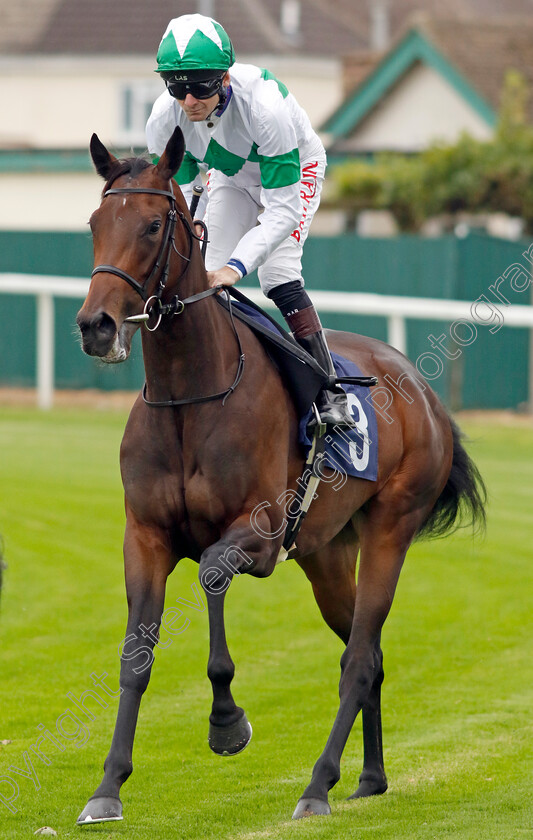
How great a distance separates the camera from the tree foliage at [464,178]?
1880 cm

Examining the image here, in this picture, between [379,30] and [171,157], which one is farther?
[379,30]

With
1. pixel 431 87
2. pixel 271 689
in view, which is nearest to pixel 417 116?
pixel 431 87

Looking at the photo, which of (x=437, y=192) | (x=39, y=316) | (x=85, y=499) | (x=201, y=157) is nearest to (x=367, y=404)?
(x=201, y=157)

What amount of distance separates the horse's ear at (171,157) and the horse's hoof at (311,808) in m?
2.10

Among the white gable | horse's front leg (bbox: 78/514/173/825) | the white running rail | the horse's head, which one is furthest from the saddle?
the white gable

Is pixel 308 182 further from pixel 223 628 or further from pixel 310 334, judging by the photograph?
pixel 223 628

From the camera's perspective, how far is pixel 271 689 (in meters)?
6.31

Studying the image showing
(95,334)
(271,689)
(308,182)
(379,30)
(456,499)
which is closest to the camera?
(95,334)

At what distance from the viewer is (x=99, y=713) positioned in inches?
233

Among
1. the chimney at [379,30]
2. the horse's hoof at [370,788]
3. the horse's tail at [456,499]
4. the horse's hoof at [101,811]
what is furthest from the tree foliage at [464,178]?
the chimney at [379,30]

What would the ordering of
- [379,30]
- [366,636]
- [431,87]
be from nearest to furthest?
[366,636] < [431,87] < [379,30]

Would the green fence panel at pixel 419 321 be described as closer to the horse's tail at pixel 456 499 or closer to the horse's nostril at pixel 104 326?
the horse's tail at pixel 456 499

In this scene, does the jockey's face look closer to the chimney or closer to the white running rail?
the white running rail

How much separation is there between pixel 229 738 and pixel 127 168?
1855 millimetres
